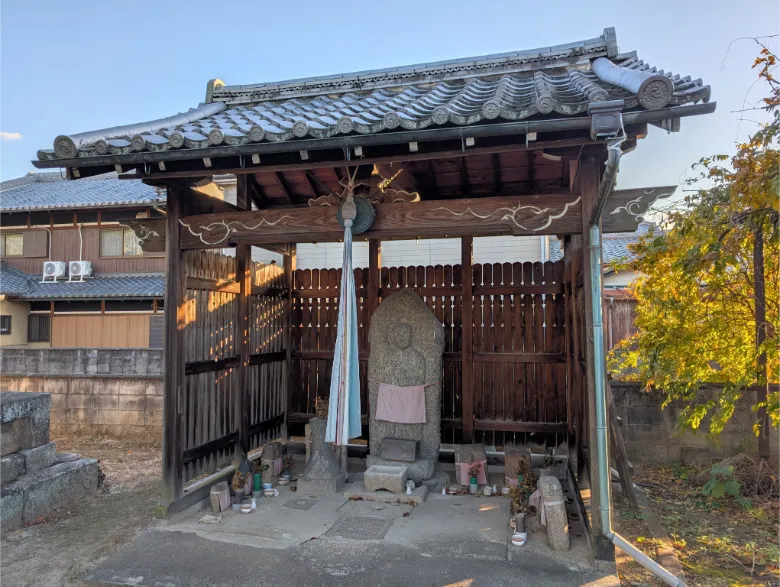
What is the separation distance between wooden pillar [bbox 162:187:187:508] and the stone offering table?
174 centimetres

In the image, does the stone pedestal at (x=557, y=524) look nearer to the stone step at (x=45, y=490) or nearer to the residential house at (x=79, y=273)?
the stone step at (x=45, y=490)

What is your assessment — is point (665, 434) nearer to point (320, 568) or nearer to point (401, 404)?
point (401, 404)

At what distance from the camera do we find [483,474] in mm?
6812

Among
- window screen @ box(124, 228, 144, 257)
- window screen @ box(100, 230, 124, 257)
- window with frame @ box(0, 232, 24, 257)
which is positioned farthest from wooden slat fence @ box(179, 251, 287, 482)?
window with frame @ box(0, 232, 24, 257)

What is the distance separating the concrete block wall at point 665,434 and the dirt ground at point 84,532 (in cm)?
650

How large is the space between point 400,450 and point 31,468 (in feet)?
15.0

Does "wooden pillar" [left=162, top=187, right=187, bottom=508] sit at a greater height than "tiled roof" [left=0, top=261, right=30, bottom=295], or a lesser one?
lesser

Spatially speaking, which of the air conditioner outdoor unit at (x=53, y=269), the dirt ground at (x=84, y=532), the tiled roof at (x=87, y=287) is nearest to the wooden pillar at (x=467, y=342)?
the dirt ground at (x=84, y=532)

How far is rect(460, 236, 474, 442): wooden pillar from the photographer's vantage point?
24.9 ft

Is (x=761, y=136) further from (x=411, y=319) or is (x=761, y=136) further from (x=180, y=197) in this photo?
(x=180, y=197)

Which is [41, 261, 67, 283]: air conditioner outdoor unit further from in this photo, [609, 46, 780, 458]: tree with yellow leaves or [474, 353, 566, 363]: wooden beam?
[609, 46, 780, 458]: tree with yellow leaves

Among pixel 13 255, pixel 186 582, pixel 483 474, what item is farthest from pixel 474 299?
pixel 13 255

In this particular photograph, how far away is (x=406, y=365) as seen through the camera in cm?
722

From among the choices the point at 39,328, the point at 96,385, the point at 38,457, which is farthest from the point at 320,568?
the point at 39,328
